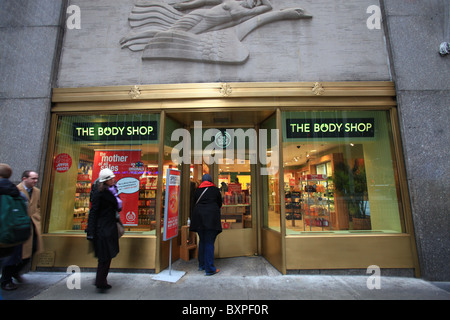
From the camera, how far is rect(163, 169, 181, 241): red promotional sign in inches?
168

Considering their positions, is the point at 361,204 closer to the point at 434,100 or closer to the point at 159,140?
the point at 434,100

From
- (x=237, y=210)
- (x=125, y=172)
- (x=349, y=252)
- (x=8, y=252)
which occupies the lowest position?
(x=349, y=252)

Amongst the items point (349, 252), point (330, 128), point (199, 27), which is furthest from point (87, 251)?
point (330, 128)

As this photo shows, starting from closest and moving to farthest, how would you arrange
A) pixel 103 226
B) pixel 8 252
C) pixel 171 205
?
1. pixel 8 252
2. pixel 103 226
3. pixel 171 205

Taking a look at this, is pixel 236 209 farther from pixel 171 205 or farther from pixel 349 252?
pixel 349 252

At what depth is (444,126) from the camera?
453cm

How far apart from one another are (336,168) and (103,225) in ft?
15.4

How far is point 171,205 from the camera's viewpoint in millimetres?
4488

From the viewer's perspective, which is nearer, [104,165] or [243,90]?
[243,90]

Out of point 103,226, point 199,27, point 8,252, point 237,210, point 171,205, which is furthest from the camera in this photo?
point 237,210

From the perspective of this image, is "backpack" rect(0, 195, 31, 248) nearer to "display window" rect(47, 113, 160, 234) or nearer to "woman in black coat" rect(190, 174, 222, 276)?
"display window" rect(47, 113, 160, 234)

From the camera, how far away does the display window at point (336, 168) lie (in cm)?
482

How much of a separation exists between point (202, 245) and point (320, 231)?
2.52 m

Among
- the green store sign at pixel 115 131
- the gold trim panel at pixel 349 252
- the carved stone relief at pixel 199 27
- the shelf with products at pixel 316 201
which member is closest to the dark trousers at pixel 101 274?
the green store sign at pixel 115 131
